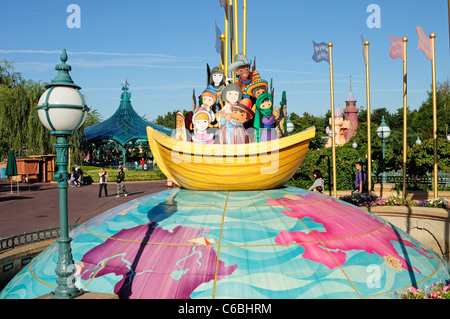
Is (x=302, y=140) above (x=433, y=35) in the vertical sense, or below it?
below

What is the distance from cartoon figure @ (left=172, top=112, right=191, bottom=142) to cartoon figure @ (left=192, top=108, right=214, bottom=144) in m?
0.58

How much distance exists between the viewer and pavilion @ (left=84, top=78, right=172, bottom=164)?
161 ft

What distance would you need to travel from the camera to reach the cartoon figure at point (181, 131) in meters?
8.55

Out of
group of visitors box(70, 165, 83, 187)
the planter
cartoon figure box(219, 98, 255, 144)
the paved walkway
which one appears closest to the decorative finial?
cartoon figure box(219, 98, 255, 144)

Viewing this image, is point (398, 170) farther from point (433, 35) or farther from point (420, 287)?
point (420, 287)

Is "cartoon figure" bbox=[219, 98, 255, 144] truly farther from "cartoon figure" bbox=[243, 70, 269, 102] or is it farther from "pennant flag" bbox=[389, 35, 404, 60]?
"pennant flag" bbox=[389, 35, 404, 60]

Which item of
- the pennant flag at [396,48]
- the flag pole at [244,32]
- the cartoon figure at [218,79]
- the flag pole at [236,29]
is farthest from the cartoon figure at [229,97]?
the pennant flag at [396,48]

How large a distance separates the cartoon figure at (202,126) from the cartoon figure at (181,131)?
1.89ft

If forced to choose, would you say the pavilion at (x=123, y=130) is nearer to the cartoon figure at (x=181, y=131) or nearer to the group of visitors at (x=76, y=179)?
the group of visitors at (x=76, y=179)
